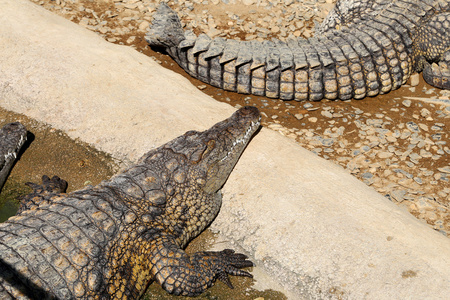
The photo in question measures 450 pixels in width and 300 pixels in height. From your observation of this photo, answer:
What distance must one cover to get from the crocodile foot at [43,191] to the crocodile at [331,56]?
2031 mm

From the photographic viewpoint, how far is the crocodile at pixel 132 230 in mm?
2629

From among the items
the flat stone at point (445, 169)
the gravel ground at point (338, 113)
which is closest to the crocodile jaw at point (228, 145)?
the gravel ground at point (338, 113)

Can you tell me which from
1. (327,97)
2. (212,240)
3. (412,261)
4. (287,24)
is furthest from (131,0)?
(412,261)

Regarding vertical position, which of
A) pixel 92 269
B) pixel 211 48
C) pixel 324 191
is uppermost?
pixel 211 48

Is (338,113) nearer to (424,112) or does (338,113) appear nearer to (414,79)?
(424,112)

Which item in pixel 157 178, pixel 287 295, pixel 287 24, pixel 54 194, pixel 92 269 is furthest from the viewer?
pixel 287 24

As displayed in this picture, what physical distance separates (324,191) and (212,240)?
2.81 feet

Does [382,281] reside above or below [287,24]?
below

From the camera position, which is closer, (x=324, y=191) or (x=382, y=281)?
(x=382, y=281)

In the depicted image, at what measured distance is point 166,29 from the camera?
4973 mm

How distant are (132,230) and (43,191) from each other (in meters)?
1.00

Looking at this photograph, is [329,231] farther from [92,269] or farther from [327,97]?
[327,97]

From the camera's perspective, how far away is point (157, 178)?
10.6ft

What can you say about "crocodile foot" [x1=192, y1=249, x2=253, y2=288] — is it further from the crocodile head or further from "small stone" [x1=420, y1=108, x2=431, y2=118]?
"small stone" [x1=420, y1=108, x2=431, y2=118]
